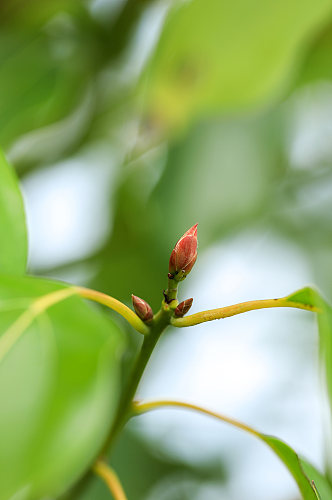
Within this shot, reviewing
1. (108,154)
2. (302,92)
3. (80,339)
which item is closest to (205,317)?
(80,339)

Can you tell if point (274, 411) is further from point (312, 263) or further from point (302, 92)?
point (302, 92)

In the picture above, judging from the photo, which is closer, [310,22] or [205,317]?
[205,317]

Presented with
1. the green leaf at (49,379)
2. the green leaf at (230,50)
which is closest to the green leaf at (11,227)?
the green leaf at (49,379)

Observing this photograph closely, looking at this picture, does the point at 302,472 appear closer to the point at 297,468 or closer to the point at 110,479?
the point at 297,468

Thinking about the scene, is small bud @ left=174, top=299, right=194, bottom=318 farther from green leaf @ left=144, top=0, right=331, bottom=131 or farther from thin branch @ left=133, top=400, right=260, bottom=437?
green leaf @ left=144, top=0, right=331, bottom=131

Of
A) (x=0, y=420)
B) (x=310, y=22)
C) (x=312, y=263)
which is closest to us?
(x=0, y=420)

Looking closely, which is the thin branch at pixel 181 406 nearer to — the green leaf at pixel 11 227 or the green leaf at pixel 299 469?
the green leaf at pixel 299 469
